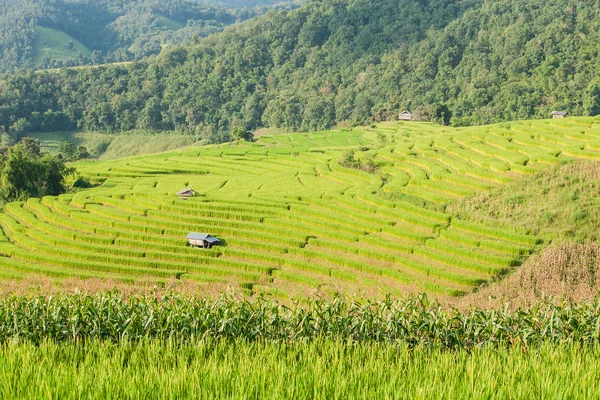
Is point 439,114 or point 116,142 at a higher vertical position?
point 439,114

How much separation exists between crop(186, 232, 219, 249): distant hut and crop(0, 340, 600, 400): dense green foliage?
19.4 meters

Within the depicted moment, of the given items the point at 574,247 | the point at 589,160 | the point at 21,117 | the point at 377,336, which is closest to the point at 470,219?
the point at 574,247

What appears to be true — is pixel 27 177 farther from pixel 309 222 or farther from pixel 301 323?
pixel 301 323

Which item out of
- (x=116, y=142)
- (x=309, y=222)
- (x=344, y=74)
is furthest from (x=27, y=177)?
(x=344, y=74)

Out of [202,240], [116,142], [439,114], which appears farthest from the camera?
[116,142]

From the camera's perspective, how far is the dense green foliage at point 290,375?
38.7ft

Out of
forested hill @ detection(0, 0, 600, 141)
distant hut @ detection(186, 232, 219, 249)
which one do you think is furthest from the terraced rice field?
forested hill @ detection(0, 0, 600, 141)

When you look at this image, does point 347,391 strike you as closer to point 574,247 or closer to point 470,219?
point 574,247

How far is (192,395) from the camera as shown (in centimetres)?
1163

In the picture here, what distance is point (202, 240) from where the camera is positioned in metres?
34.9

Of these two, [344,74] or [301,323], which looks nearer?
[301,323]

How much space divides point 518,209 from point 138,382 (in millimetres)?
27763

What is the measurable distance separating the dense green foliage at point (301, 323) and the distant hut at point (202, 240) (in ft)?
49.8

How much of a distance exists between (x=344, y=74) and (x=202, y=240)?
3841 inches
